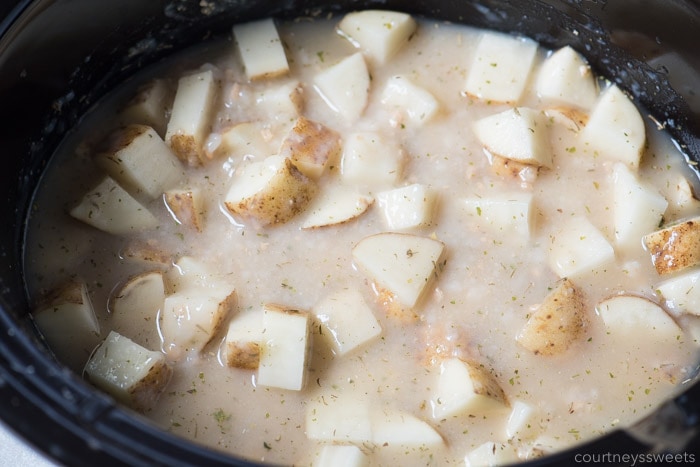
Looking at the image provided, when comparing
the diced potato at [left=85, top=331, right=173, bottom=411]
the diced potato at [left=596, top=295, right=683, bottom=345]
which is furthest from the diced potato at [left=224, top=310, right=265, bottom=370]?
the diced potato at [left=596, top=295, right=683, bottom=345]

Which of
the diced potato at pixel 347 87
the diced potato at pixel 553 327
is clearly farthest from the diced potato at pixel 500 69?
the diced potato at pixel 553 327

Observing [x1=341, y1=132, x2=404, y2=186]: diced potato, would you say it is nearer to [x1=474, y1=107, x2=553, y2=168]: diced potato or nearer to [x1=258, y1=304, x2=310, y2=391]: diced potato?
[x1=474, y1=107, x2=553, y2=168]: diced potato

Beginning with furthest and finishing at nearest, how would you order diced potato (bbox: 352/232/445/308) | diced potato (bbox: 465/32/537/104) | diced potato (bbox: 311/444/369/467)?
diced potato (bbox: 465/32/537/104) < diced potato (bbox: 352/232/445/308) < diced potato (bbox: 311/444/369/467)

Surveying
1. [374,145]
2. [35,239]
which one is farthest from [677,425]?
[35,239]

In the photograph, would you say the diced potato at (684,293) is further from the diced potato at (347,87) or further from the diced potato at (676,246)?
the diced potato at (347,87)

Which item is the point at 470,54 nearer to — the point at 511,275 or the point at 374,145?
the point at 374,145

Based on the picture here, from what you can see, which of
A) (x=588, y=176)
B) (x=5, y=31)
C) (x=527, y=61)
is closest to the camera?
(x=5, y=31)
